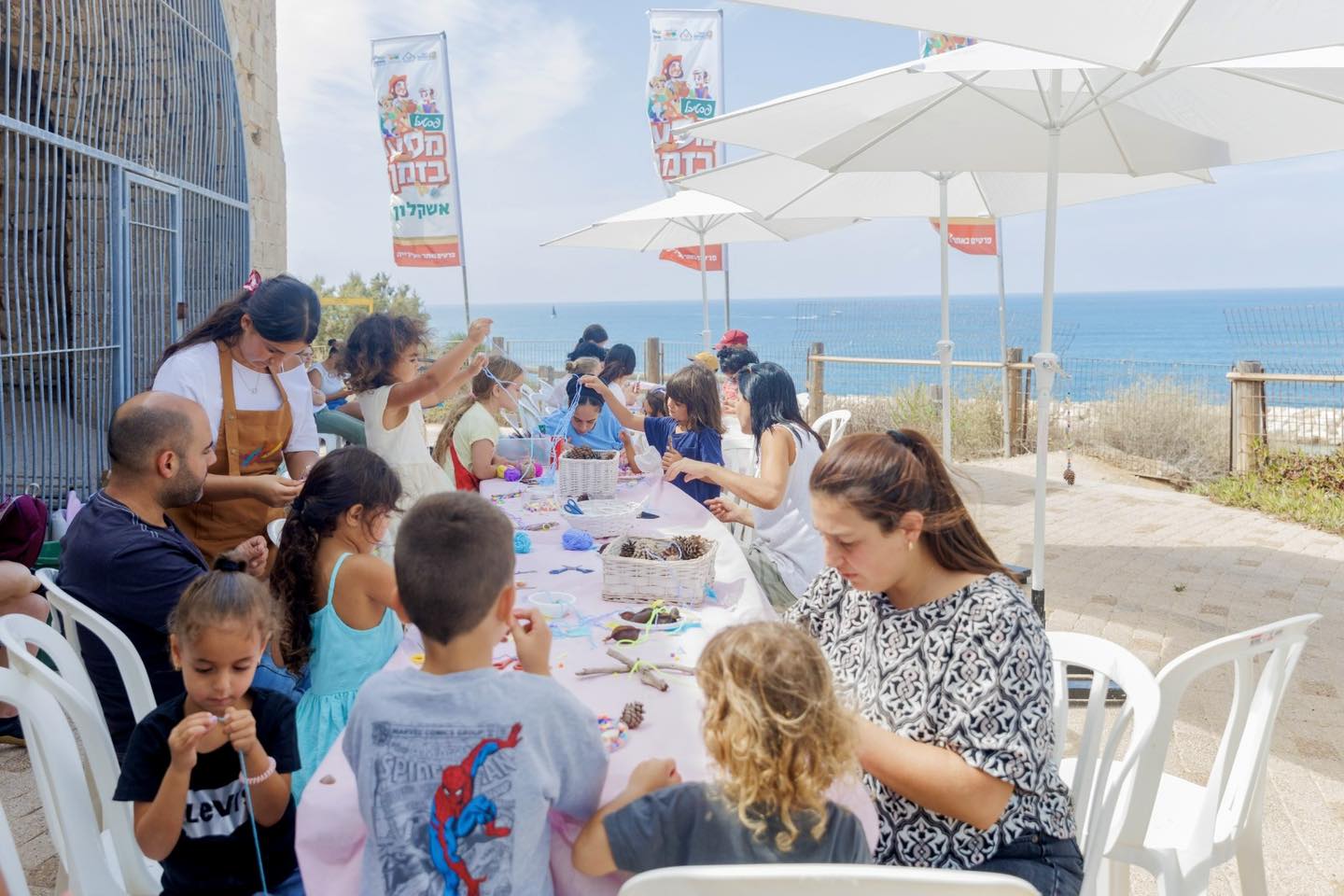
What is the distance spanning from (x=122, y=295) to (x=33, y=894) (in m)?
4.25

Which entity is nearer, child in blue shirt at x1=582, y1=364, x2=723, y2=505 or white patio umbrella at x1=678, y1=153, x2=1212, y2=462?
child in blue shirt at x1=582, y1=364, x2=723, y2=505

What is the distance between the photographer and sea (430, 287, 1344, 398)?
13953 mm

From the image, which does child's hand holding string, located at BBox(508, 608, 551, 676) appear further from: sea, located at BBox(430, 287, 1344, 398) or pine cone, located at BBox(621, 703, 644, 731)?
sea, located at BBox(430, 287, 1344, 398)

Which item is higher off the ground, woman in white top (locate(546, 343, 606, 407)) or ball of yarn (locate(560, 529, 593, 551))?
woman in white top (locate(546, 343, 606, 407))

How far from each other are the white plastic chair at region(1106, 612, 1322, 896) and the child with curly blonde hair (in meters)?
0.87

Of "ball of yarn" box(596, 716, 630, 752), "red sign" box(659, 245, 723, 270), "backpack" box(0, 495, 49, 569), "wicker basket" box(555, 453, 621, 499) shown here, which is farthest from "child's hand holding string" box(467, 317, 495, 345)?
"red sign" box(659, 245, 723, 270)

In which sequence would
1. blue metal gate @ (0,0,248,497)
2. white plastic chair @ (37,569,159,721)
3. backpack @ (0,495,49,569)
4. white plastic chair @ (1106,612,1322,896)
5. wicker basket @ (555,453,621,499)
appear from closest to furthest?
white plastic chair @ (1106,612,1322,896)
white plastic chair @ (37,569,159,721)
backpack @ (0,495,49,569)
wicker basket @ (555,453,621,499)
blue metal gate @ (0,0,248,497)

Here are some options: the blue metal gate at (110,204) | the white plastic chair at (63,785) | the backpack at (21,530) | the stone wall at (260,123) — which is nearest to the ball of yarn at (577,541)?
the white plastic chair at (63,785)

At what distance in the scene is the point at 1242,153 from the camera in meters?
4.18

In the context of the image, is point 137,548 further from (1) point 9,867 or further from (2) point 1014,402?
(2) point 1014,402

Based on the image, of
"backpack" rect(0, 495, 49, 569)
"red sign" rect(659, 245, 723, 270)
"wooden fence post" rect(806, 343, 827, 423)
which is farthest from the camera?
"wooden fence post" rect(806, 343, 827, 423)

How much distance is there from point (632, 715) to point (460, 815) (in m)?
0.49

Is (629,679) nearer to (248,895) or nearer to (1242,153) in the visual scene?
(248,895)

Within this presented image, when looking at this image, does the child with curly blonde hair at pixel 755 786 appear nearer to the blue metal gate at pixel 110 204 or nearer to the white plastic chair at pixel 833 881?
the white plastic chair at pixel 833 881
